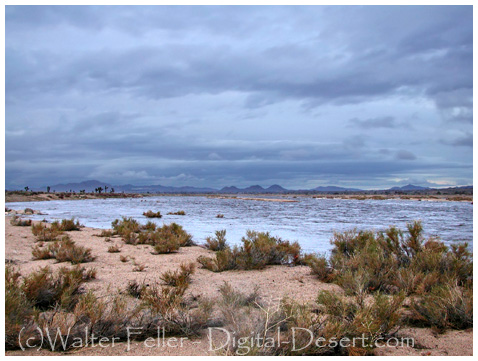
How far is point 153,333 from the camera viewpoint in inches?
180

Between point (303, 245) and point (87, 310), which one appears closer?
point (87, 310)

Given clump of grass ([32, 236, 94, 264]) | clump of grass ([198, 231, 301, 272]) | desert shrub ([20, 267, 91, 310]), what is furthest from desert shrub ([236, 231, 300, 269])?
desert shrub ([20, 267, 91, 310])

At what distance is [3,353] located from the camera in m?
3.68

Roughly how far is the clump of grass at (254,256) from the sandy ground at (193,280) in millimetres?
262

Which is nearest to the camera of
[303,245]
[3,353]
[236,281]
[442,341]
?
[3,353]

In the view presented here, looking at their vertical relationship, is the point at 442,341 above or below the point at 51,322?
below

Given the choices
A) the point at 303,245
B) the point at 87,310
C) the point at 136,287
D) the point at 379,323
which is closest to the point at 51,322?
the point at 87,310

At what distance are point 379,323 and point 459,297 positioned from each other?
1.66m

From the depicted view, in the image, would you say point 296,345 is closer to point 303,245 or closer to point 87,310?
point 87,310

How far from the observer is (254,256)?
963cm

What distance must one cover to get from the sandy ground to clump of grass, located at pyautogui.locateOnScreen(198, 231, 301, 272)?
262mm

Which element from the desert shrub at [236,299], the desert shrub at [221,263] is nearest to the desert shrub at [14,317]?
the desert shrub at [236,299]

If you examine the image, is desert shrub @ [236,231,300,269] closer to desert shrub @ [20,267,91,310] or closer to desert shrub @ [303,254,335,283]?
desert shrub @ [303,254,335,283]

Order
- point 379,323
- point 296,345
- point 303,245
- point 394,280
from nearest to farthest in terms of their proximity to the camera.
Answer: point 296,345, point 379,323, point 394,280, point 303,245
